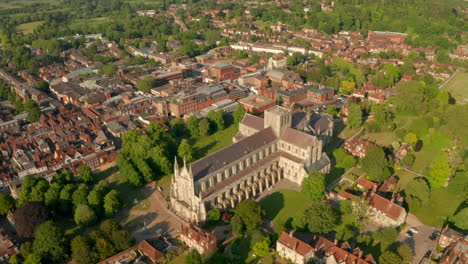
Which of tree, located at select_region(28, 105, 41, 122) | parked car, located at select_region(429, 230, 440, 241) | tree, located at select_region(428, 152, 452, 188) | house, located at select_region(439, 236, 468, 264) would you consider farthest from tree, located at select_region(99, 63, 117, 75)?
house, located at select_region(439, 236, 468, 264)

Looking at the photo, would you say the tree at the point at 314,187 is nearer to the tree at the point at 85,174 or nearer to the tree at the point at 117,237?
the tree at the point at 117,237

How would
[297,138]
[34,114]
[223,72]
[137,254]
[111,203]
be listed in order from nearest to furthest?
[137,254], [111,203], [297,138], [34,114], [223,72]

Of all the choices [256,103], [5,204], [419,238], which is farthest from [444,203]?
[5,204]

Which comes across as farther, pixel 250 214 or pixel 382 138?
pixel 382 138

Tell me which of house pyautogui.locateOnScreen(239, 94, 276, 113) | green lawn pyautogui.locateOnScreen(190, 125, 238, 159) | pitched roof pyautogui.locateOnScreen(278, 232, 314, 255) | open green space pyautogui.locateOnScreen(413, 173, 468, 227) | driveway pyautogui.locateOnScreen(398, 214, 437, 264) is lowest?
green lawn pyautogui.locateOnScreen(190, 125, 238, 159)

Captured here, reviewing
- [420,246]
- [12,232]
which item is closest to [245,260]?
[420,246]

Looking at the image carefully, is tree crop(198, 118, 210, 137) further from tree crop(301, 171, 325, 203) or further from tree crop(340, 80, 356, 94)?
tree crop(340, 80, 356, 94)

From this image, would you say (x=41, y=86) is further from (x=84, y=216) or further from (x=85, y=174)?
(x=84, y=216)
